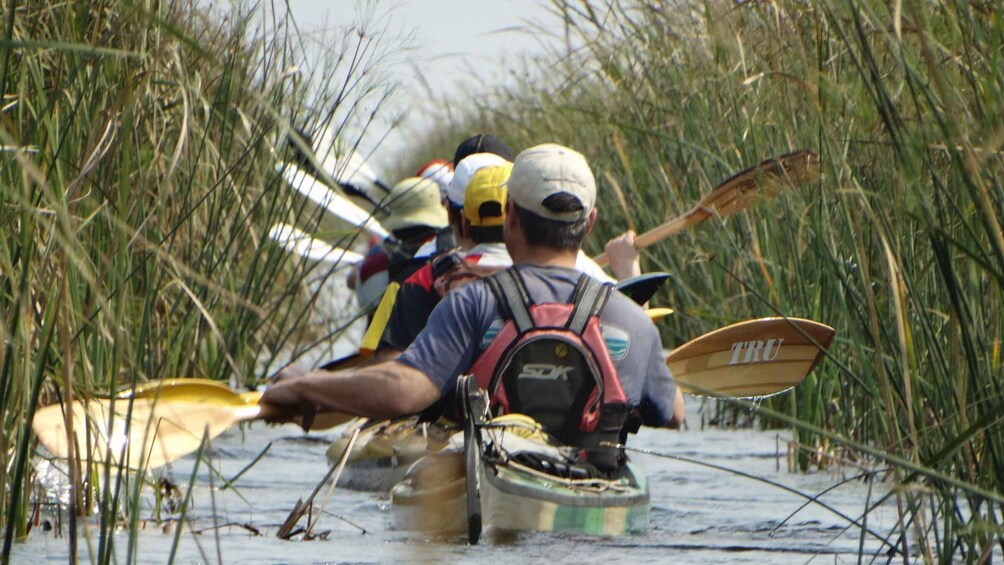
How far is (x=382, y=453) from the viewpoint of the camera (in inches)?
248

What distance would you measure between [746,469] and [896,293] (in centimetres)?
388

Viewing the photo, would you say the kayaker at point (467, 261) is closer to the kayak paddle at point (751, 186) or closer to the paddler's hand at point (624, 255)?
the paddler's hand at point (624, 255)

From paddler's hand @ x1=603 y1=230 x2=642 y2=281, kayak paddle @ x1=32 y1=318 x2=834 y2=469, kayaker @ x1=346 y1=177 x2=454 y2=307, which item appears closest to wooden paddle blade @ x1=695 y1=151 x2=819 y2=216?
paddler's hand @ x1=603 y1=230 x2=642 y2=281

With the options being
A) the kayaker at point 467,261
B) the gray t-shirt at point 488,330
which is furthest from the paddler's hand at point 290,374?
the kayaker at point 467,261

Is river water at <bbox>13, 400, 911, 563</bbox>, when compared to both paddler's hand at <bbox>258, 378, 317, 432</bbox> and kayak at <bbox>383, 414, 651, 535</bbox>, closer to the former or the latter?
kayak at <bbox>383, 414, 651, 535</bbox>

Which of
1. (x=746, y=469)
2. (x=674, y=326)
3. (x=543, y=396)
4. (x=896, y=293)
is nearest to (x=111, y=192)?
(x=543, y=396)

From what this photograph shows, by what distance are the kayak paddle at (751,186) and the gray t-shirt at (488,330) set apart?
494mm

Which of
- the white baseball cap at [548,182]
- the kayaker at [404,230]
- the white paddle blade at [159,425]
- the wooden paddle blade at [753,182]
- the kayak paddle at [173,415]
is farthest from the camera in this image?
the kayaker at [404,230]

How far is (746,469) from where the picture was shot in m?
6.46

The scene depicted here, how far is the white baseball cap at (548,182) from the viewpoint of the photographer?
4258mm

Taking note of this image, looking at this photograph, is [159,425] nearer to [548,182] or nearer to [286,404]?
[286,404]

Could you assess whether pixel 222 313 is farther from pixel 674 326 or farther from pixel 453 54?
pixel 674 326

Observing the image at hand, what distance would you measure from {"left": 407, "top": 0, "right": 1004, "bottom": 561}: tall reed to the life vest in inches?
17.8

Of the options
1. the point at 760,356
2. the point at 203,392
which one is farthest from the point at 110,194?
the point at 760,356
